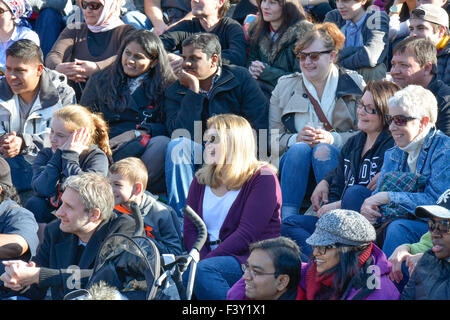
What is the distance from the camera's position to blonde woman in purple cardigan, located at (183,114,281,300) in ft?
16.7

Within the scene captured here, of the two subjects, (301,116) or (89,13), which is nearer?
(301,116)

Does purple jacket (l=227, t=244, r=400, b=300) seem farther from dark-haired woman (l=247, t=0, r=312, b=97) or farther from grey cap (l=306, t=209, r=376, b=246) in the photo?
dark-haired woman (l=247, t=0, r=312, b=97)

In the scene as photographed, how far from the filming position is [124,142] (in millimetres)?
6539

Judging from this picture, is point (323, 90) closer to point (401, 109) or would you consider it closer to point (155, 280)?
point (401, 109)

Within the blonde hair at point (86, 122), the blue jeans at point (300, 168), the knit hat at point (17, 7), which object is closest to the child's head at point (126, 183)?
the blonde hair at point (86, 122)

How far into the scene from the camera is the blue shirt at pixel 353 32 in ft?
24.0

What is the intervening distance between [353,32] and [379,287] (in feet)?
12.1

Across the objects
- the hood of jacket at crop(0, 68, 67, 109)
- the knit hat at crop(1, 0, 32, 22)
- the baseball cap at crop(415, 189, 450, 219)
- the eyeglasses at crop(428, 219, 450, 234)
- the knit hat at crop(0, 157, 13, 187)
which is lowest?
the knit hat at crop(0, 157, 13, 187)

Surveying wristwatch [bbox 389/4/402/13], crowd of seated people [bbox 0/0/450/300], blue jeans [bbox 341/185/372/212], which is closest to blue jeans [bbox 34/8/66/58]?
crowd of seated people [bbox 0/0/450/300]

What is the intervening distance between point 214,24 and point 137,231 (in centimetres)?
401

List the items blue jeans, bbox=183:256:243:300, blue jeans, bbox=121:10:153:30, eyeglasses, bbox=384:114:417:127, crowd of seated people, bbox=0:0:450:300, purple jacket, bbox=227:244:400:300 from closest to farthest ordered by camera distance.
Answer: purple jacket, bbox=227:244:400:300
crowd of seated people, bbox=0:0:450:300
blue jeans, bbox=183:256:243:300
eyeglasses, bbox=384:114:417:127
blue jeans, bbox=121:10:153:30

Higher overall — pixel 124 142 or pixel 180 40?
pixel 180 40

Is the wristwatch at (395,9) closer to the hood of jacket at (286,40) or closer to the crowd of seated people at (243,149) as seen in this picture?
the crowd of seated people at (243,149)
